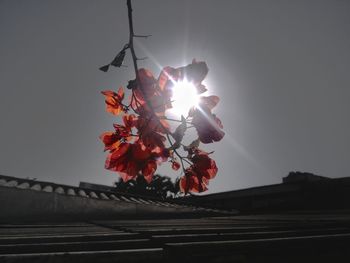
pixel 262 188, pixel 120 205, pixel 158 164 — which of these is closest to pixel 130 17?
pixel 158 164

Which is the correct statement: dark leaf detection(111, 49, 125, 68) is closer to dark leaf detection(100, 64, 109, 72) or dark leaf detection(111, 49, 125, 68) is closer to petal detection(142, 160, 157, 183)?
dark leaf detection(100, 64, 109, 72)

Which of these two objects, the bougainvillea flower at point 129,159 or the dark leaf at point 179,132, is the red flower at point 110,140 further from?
the dark leaf at point 179,132

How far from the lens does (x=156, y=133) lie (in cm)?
103

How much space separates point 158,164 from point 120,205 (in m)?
4.84

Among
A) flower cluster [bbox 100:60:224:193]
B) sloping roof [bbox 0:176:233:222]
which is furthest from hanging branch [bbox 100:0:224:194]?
sloping roof [bbox 0:176:233:222]

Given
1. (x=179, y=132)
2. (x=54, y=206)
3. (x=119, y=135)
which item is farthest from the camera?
(x=54, y=206)

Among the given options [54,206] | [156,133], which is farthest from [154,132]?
[54,206]

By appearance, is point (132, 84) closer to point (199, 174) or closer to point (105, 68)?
point (105, 68)

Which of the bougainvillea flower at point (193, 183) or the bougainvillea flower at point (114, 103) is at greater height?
the bougainvillea flower at point (114, 103)

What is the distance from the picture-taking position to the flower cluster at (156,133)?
1033 millimetres

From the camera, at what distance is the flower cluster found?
1.03 meters

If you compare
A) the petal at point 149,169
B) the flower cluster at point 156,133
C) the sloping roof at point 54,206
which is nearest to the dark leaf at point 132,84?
the flower cluster at point 156,133

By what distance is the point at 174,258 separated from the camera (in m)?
0.62

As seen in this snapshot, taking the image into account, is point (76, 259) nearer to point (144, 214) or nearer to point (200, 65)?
point (200, 65)
